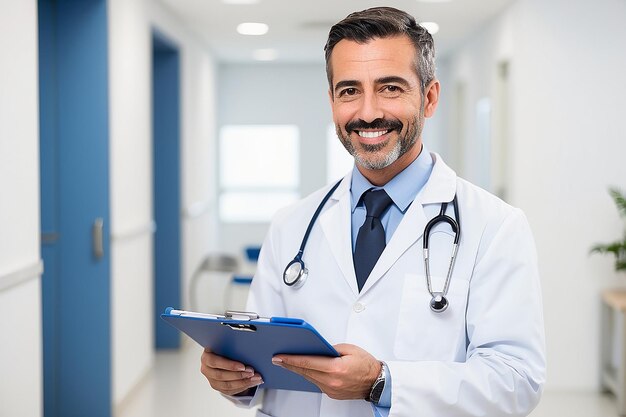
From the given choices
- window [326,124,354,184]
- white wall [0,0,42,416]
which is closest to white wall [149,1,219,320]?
window [326,124,354,184]

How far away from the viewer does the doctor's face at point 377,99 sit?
1450mm

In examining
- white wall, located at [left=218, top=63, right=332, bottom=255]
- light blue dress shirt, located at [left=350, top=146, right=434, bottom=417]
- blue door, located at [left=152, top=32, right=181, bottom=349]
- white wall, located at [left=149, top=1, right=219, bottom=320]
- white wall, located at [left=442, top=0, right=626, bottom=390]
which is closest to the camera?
light blue dress shirt, located at [left=350, top=146, right=434, bottom=417]

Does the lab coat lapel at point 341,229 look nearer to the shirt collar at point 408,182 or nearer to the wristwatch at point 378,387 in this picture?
the shirt collar at point 408,182

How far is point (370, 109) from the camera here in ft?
4.72

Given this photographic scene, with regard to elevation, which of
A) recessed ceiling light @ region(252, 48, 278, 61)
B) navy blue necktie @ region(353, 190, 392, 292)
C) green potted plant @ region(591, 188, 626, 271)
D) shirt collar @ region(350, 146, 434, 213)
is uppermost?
recessed ceiling light @ region(252, 48, 278, 61)

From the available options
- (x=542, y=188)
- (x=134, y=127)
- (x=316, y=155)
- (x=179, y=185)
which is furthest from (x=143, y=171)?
(x=316, y=155)

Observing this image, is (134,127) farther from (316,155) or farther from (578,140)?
(316,155)

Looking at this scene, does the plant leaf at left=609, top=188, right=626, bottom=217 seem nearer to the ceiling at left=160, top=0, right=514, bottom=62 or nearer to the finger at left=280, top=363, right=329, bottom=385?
the ceiling at left=160, top=0, right=514, bottom=62

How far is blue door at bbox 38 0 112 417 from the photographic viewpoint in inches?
148

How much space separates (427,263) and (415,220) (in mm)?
100

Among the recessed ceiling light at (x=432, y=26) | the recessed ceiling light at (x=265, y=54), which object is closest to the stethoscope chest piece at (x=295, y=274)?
the recessed ceiling light at (x=432, y=26)

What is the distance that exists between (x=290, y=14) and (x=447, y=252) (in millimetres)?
4587

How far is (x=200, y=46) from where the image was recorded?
7.27m

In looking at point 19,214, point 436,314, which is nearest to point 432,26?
point 19,214
